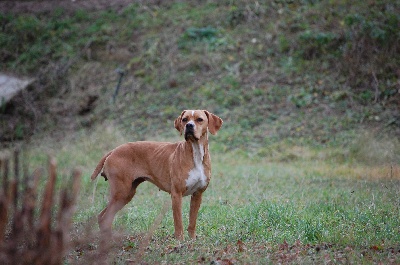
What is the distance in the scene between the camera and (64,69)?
2292cm

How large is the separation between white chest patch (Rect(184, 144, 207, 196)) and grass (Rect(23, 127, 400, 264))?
57cm

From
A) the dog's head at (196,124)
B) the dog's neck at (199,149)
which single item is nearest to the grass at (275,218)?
the dog's neck at (199,149)

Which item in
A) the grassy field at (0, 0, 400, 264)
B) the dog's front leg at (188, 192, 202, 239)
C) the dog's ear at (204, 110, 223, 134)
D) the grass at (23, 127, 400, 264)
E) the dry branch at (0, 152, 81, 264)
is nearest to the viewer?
the dry branch at (0, 152, 81, 264)

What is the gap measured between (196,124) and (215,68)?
14.4m

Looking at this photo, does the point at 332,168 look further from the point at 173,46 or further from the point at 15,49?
the point at 15,49

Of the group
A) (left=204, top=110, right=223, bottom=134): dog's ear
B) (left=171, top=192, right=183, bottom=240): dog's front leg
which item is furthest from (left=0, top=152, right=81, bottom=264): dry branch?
(left=204, top=110, right=223, bottom=134): dog's ear

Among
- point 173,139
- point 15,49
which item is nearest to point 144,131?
point 173,139

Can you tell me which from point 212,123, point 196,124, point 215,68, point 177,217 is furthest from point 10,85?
point 177,217

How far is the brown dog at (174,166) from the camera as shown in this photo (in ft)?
23.2

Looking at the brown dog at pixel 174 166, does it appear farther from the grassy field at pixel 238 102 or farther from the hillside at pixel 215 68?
the hillside at pixel 215 68

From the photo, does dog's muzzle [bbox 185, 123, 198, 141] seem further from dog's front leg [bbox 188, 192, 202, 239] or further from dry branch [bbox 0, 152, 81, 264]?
dry branch [bbox 0, 152, 81, 264]

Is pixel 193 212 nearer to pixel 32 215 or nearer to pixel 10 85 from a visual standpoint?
pixel 32 215

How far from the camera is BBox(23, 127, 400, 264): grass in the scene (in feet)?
18.2

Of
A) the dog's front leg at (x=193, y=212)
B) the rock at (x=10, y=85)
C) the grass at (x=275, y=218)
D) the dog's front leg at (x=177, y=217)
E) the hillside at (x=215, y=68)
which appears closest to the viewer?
the grass at (x=275, y=218)
